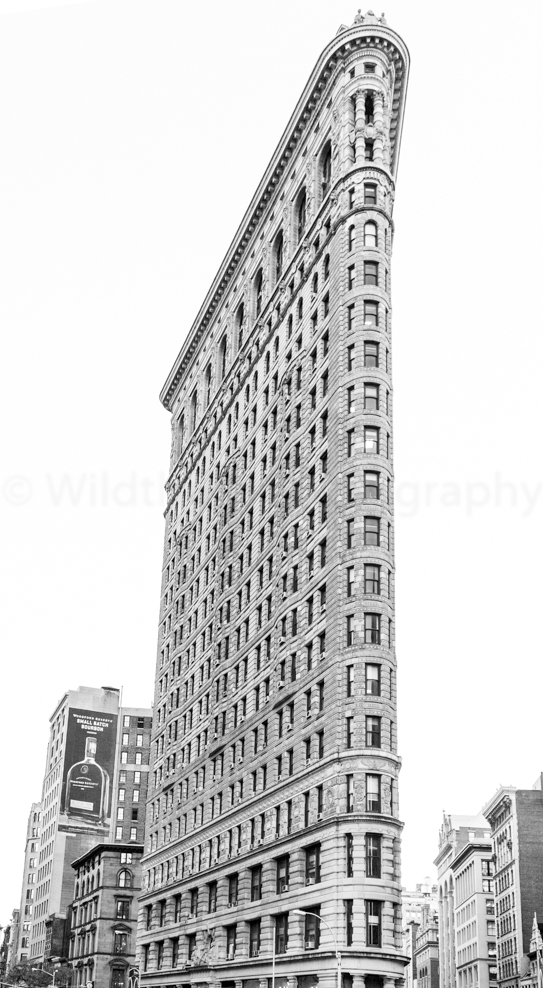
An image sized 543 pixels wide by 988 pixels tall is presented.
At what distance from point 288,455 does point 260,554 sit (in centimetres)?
866

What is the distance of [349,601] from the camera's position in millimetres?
67625

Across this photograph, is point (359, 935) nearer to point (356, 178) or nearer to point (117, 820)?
point (356, 178)

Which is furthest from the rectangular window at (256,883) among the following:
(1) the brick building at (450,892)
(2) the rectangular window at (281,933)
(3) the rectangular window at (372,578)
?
(1) the brick building at (450,892)

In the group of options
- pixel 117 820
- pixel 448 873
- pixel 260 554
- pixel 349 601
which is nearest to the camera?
pixel 349 601

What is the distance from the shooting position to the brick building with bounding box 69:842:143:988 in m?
138

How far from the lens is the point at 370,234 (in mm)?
78875

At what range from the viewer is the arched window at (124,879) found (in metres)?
143

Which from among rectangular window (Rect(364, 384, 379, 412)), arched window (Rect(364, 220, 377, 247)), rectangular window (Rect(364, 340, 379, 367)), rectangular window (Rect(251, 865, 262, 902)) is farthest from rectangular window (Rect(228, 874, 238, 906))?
arched window (Rect(364, 220, 377, 247))

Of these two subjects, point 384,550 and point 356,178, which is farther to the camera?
point 356,178

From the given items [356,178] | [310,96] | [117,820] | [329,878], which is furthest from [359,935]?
[117,820]

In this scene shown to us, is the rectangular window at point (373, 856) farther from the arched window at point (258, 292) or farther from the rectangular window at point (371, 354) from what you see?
the arched window at point (258, 292)

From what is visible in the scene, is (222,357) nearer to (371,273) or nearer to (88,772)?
(371,273)

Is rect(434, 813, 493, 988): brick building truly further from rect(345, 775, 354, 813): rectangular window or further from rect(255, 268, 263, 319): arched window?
rect(345, 775, 354, 813): rectangular window

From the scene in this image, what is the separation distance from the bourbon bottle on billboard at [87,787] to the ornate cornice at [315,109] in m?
92.9
